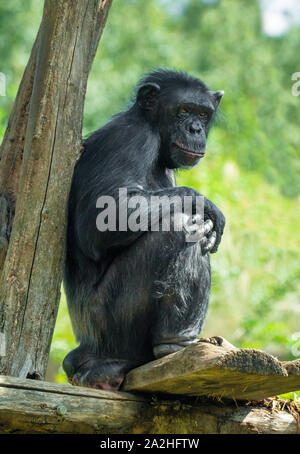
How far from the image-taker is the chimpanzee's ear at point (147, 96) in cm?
478

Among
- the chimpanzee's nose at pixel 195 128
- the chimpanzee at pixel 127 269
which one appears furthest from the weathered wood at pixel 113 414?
the chimpanzee's nose at pixel 195 128

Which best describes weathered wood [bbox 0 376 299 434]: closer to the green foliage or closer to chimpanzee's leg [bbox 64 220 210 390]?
chimpanzee's leg [bbox 64 220 210 390]

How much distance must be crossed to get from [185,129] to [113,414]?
2.14 meters

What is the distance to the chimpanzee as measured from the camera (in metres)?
3.89

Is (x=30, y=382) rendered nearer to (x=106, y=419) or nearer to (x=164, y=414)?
(x=106, y=419)

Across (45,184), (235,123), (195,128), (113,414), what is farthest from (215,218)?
(235,123)

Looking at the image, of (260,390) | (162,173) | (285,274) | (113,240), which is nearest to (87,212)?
(113,240)

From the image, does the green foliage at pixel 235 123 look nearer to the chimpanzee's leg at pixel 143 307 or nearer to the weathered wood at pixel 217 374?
the chimpanzee's leg at pixel 143 307

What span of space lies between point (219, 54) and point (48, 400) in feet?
51.3

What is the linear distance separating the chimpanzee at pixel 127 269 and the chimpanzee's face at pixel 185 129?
18 mm

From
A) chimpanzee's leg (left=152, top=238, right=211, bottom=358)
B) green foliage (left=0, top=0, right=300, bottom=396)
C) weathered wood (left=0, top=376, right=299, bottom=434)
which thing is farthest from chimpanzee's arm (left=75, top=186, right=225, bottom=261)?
green foliage (left=0, top=0, right=300, bottom=396)

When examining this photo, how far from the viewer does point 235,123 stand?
14.4 m

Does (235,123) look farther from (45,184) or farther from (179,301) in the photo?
(179,301)

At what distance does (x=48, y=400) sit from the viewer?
10.9 feet
